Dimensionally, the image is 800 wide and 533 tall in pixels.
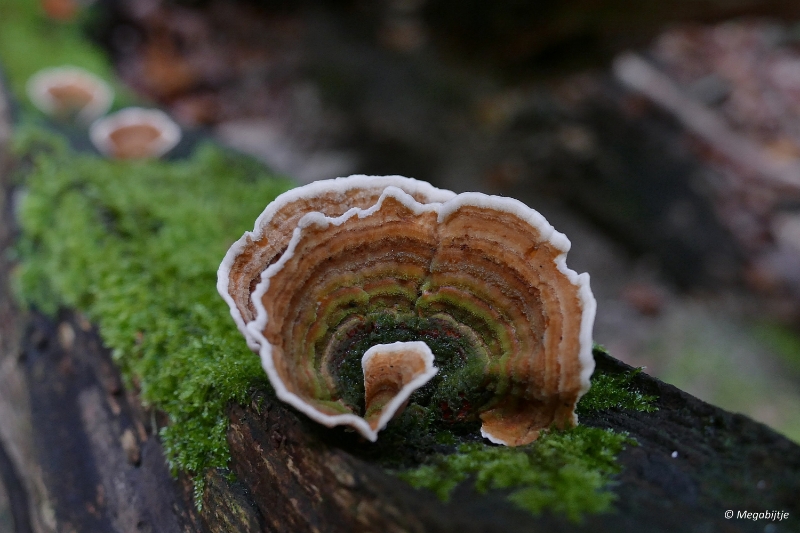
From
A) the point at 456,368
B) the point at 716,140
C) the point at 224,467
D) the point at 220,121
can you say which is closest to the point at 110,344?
the point at 224,467

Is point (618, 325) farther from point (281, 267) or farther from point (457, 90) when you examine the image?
point (281, 267)

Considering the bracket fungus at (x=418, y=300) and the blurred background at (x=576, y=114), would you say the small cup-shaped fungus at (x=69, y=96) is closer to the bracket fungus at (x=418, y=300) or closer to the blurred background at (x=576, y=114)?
the blurred background at (x=576, y=114)

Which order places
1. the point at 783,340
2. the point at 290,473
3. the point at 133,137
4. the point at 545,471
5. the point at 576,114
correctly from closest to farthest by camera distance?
1. the point at 545,471
2. the point at 290,473
3. the point at 133,137
4. the point at 783,340
5. the point at 576,114

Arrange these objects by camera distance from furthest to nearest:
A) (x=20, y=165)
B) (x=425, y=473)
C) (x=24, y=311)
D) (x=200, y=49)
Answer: (x=200, y=49), (x=20, y=165), (x=24, y=311), (x=425, y=473)

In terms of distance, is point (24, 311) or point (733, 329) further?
point (733, 329)

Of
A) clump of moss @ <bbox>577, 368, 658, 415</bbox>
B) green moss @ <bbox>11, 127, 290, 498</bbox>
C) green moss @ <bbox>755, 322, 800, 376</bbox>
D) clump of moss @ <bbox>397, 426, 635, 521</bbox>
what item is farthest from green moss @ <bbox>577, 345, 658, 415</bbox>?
green moss @ <bbox>755, 322, 800, 376</bbox>

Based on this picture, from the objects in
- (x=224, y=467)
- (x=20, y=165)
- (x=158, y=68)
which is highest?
(x=158, y=68)

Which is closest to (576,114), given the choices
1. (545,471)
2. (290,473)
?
(545,471)

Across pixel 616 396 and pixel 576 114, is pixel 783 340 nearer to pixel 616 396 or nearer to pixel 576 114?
pixel 576 114
